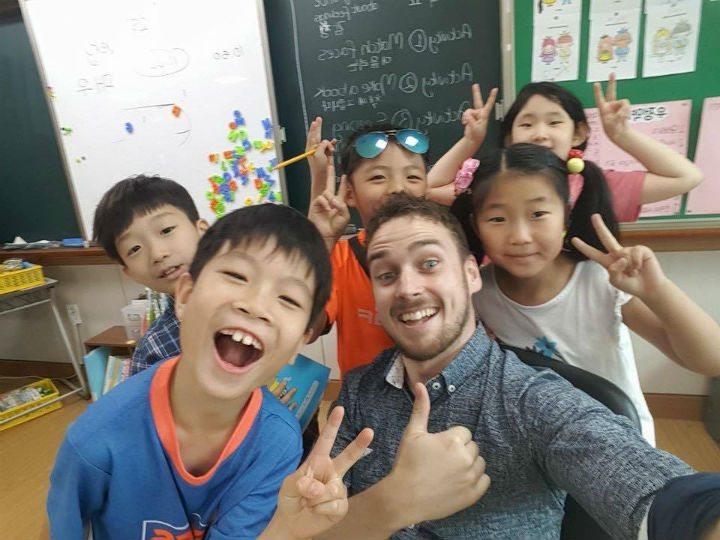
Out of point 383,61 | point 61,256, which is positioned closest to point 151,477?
point 383,61

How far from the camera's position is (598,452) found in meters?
0.73

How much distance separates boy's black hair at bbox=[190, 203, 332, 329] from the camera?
104 cm

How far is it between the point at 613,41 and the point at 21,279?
3875 millimetres

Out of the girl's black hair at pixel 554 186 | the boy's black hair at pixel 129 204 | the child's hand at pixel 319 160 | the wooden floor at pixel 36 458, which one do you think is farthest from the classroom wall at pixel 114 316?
the boy's black hair at pixel 129 204

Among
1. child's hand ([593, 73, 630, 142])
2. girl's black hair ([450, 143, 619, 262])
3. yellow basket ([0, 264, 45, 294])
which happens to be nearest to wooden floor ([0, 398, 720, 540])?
yellow basket ([0, 264, 45, 294])

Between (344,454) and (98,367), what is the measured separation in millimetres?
1884

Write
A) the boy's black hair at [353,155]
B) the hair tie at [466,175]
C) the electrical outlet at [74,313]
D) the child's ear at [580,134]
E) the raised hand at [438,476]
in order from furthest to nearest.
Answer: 1. the electrical outlet at [74,313]
2. the child's ear at [580,134]
3. the boy's black hair at [353,155]
4. the hair tie at [466,175]
5. the raised hand at [438,476]

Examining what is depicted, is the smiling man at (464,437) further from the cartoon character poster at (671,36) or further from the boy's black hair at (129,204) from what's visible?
the cartoon character poster at (671,36)

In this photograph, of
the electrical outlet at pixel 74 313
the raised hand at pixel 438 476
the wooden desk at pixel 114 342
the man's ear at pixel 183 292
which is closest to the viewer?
the raised hand at pixel 438 476

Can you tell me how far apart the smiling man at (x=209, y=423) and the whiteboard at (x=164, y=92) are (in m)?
1.72

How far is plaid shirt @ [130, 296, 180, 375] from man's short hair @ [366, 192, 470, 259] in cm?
68

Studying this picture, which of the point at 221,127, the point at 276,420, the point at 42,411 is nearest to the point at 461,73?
the point at 221,127

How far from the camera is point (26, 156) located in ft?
10.6

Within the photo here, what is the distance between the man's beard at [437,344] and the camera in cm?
104
